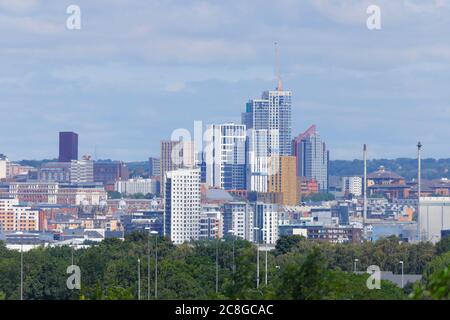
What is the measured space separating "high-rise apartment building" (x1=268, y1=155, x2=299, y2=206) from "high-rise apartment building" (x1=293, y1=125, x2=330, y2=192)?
698cm

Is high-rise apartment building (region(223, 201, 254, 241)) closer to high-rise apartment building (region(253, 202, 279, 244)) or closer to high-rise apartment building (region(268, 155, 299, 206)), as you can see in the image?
high-rise apartment building (region(253, 202, 279, 244))

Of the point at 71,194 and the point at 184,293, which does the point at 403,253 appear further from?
the point at 71,194

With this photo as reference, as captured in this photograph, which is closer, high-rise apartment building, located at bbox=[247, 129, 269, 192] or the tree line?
the tree line

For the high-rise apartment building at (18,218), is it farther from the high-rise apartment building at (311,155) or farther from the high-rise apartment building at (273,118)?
the high-rise apartment building at (311,155)

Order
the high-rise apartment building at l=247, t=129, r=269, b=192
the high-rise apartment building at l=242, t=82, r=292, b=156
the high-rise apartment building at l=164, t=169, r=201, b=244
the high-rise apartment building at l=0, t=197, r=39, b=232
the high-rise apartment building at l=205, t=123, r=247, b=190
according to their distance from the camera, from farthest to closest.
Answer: the high-rise apartment building at l=242, t=82, r=292, b=156 < the high-rise apartment building at l=247, t=129, r=269, b=192 < the high-rise apartment building at l=0, t=197, r=39, b=232 < the high-rise apartment building at l=205, t=123, r=247, b=190 < the high-rise apartment building at l=164, t=169, r=201, b=244

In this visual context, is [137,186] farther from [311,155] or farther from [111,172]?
[311,155]

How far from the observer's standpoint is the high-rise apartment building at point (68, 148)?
172125mm

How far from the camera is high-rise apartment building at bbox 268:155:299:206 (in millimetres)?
170375

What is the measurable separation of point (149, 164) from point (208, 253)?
11958cm

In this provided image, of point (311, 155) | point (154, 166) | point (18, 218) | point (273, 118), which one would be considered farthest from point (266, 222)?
point (311, 155)

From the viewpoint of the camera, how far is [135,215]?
514 ft

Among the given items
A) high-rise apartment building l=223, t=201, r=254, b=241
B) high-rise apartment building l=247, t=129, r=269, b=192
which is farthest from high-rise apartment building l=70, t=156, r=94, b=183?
high-rise apartment building l=223, t=201, r=254, b=241

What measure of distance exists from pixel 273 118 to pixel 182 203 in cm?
3488
